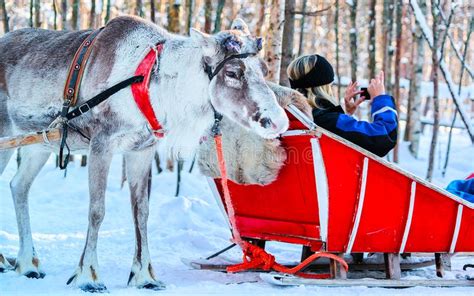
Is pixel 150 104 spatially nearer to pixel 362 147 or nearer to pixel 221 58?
pixel 221 58

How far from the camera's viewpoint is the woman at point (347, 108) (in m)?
4.48

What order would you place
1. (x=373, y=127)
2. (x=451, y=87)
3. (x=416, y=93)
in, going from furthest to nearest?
(x=416, y=93) < (x=451, y=87) < (x=373, y=127)

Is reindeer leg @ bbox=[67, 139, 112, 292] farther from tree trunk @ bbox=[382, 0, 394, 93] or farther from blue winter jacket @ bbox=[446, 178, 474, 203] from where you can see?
tree trunk @ bbox=[382, 0, 394, 93]

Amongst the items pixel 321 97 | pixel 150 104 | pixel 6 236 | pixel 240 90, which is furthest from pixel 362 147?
pixel 6 236

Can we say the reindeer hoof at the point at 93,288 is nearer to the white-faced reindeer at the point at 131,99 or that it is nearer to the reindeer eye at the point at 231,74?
the white-faced reindeer at the point at 131,99

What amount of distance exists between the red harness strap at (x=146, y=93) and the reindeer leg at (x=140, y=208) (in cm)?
27

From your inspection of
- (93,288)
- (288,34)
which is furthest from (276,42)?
(93,288)

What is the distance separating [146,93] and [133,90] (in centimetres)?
8

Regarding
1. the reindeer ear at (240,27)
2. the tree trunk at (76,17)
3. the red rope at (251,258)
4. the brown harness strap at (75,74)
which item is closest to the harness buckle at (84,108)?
the brown harness strap at (75,74)

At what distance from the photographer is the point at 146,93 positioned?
4.22 metres

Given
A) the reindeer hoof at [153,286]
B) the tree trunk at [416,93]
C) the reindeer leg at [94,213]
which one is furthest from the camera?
the tree trunk at [416,93]

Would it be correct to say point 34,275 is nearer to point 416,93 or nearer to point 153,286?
point 153,286

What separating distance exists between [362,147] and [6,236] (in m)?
3.33

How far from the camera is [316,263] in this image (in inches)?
203
